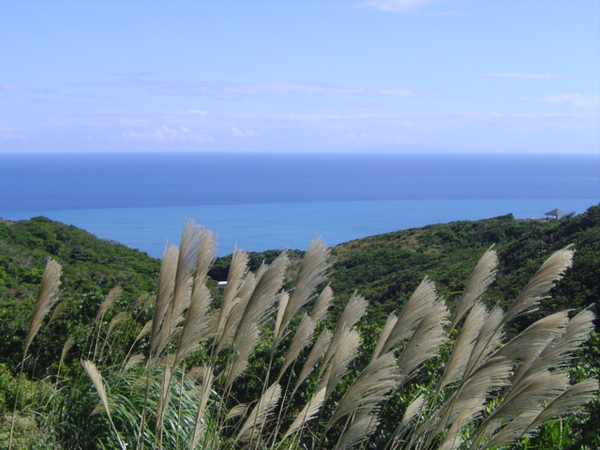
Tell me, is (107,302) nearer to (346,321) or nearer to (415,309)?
(346,321)

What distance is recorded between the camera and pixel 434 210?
91938mm

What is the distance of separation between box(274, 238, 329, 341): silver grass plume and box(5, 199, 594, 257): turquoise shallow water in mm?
47787

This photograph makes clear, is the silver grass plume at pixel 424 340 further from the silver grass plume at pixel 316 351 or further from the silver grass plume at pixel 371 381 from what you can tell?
the silver grass plume at pixel 316 351

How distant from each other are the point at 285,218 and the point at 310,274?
7639cm

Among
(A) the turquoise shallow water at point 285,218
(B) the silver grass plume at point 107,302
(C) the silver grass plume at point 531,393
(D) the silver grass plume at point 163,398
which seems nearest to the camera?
(C) the silver grass plume at point 531,393

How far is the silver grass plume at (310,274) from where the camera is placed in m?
2.44

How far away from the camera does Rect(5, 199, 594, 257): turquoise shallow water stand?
197 ft

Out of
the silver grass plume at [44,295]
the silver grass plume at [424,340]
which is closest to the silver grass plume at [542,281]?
the silver grass plume at [424,340]

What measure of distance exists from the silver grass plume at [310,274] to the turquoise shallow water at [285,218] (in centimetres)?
4779

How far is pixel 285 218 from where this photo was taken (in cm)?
7881

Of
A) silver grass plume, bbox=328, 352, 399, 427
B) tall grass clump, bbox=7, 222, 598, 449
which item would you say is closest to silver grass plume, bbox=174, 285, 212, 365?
tall grass clump, bbox=7, 222, 598, 449

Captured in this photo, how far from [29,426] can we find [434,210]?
3576 inches

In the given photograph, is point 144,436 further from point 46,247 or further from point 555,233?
point 46,247

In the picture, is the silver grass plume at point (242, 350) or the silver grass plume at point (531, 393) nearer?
the silver grass plume at point (531, 393)
